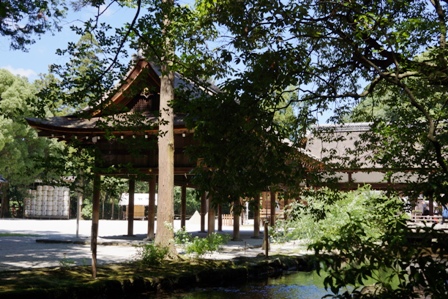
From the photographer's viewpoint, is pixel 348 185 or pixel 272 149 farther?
pixel 348 185

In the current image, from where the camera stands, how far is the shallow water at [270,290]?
9.52 m

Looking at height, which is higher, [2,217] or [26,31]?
[26,31]

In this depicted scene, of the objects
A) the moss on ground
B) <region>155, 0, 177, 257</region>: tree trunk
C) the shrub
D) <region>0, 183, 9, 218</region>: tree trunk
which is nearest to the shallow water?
the moss on ground

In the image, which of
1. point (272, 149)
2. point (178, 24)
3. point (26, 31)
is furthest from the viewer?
point (26, 31)

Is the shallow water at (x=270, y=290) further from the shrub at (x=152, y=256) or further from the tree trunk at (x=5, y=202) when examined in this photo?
the tree trunk at (x=5, y=202)

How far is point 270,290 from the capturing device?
1041 cm

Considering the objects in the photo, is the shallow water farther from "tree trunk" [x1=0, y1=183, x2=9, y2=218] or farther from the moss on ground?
"tree trunk" [x1=0, y1=183, x2=9, y2=218]

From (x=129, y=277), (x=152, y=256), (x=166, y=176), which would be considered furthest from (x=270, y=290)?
(x=166, y=176)

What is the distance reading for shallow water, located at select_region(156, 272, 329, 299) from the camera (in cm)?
952

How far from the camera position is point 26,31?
33.0ft

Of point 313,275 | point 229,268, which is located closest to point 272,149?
point 229,268

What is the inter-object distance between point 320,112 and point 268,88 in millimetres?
2120

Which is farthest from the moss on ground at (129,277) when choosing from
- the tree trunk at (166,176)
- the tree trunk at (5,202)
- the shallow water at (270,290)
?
the tree trunk at (5,202)

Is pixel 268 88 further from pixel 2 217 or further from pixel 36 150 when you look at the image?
pixel 2 217
